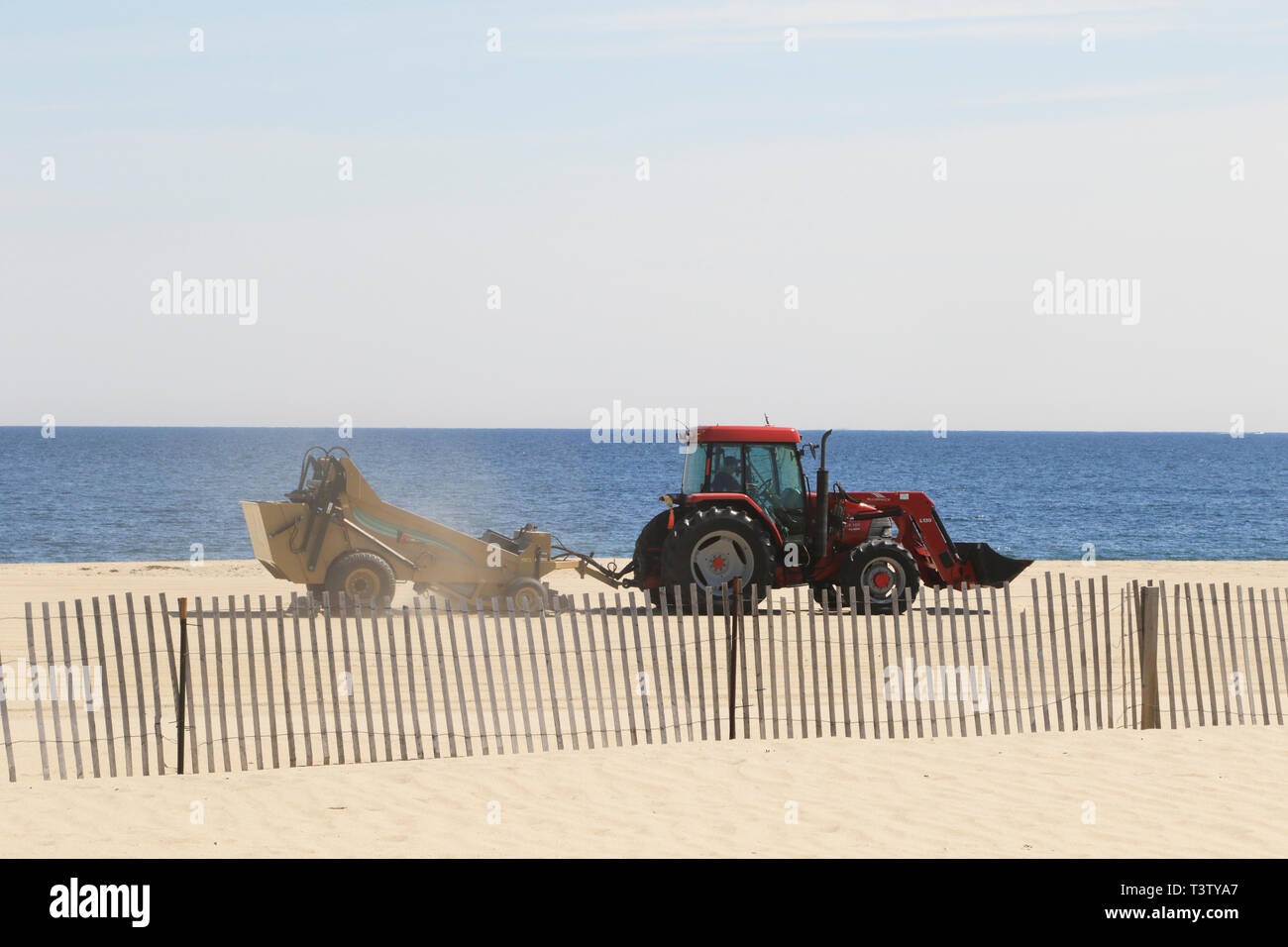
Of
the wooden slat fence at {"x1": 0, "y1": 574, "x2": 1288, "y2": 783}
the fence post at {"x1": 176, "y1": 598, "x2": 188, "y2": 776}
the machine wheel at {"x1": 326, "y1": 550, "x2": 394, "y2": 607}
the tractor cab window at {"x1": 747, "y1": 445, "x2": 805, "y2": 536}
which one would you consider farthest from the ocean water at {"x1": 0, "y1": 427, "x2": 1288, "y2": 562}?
the fence post at {"x1": 176, "y1": 598, "x2": 188, "y2": 776}

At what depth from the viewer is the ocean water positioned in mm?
49719

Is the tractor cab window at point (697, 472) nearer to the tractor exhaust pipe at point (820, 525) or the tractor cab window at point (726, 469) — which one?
the tractor cab window at point (726, 469)

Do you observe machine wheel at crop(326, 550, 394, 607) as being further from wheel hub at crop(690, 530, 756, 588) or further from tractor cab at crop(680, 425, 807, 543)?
tractor cab at crop(680, 425, 807, 543)

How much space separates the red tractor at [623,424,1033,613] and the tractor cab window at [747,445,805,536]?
1cm

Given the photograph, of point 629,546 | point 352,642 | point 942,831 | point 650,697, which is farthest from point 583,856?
point 629,546

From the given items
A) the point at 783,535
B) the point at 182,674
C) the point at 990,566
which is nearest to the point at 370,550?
the point at 783,535

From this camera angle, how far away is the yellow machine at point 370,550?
18.4 metres

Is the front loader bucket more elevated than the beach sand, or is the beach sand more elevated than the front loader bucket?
the front loader bucket

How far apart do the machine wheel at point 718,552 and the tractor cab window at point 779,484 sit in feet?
1.78

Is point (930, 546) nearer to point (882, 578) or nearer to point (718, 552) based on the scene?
point (882, 578)

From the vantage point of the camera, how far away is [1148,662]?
37.6 feet

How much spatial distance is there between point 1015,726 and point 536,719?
13.4 feet

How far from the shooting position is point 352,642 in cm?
1631

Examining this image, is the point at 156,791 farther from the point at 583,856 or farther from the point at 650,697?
the point at 650,697
